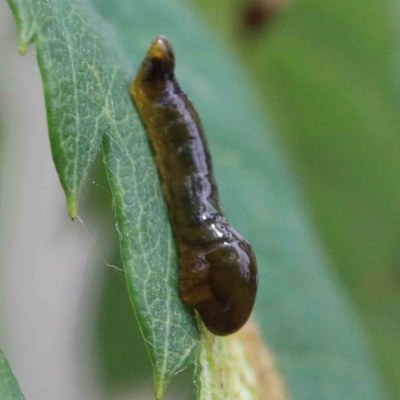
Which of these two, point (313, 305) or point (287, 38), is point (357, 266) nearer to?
point (313, 305)

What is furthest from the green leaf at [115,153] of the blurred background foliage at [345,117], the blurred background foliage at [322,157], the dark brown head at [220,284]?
the blurred background foliage at [345,117]

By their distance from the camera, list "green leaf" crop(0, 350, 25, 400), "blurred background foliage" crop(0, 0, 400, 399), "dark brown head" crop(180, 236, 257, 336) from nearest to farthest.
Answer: "green leaf" crop(0, 350, 25, 400) → "dark brown head" crop(180, 236, 257, 336) → "blurred background foliage" crop(0, 0, 400, 399)

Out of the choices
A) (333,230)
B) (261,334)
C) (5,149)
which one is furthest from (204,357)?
(333,230)

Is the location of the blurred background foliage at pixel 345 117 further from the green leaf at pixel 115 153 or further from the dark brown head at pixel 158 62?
the green leaf at pixel 115 153

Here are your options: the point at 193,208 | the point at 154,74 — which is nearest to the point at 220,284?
the point at 193,208

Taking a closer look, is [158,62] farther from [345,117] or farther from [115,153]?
[345,117]

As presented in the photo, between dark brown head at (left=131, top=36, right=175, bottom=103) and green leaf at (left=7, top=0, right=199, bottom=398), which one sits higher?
dark brown head at (left=131, top=36, right=175, bottom=103)

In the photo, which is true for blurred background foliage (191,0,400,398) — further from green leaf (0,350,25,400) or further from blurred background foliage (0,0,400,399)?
green leaf (0,350,25,400)

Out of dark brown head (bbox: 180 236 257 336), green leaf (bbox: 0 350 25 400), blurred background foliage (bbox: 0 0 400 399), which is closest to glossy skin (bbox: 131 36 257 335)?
dark brown head (bbox: 180 236 257 336)
